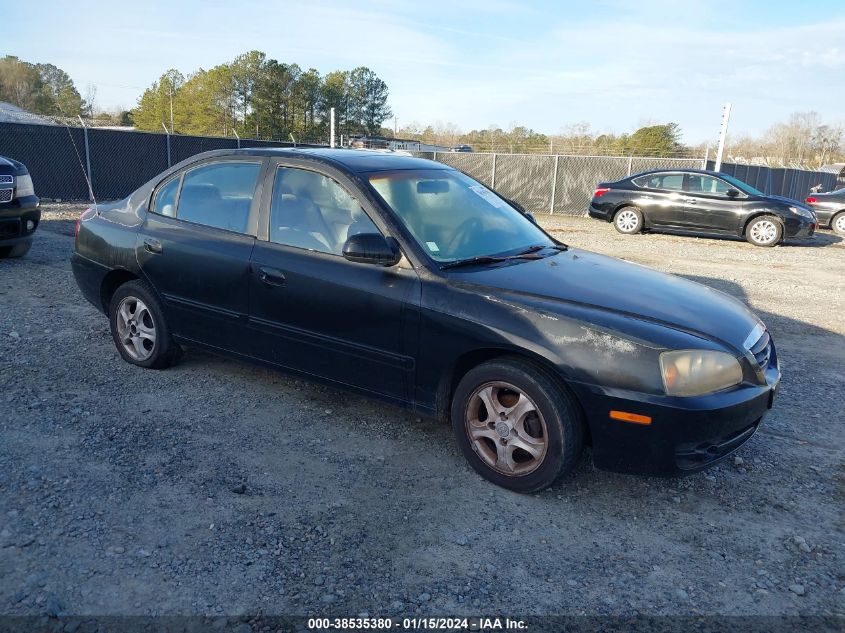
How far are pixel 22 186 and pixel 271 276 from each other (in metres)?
5.77

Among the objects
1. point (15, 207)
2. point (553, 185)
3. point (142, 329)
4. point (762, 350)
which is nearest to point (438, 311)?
point (762, 350)

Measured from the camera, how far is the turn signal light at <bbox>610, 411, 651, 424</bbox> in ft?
10.2

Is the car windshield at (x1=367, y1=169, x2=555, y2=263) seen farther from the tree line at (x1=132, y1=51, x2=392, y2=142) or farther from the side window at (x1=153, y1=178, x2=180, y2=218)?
the tree line at (x1=132, y1=51, x2=392, y2=142)

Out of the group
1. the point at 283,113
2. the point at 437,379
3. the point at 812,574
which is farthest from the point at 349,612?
the point at 283,113

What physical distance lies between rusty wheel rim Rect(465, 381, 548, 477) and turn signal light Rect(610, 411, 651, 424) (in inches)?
13.4

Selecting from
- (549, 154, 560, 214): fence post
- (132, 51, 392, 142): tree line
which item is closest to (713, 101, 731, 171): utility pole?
(549, 154, 560, 214): fence post

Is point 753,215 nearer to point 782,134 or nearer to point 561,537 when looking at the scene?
point 561,537

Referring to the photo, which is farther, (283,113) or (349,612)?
(283,113)

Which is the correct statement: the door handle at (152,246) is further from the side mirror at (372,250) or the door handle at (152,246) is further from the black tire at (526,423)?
the black tire at (526,423)

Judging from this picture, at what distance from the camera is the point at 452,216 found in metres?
4.19

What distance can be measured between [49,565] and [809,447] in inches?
161

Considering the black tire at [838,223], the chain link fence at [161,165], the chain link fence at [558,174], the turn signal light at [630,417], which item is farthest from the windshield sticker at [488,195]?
the chain link fence at [558,174]

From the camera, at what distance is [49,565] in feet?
9.04

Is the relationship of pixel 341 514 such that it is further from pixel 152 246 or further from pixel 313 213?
pixel 152 246
